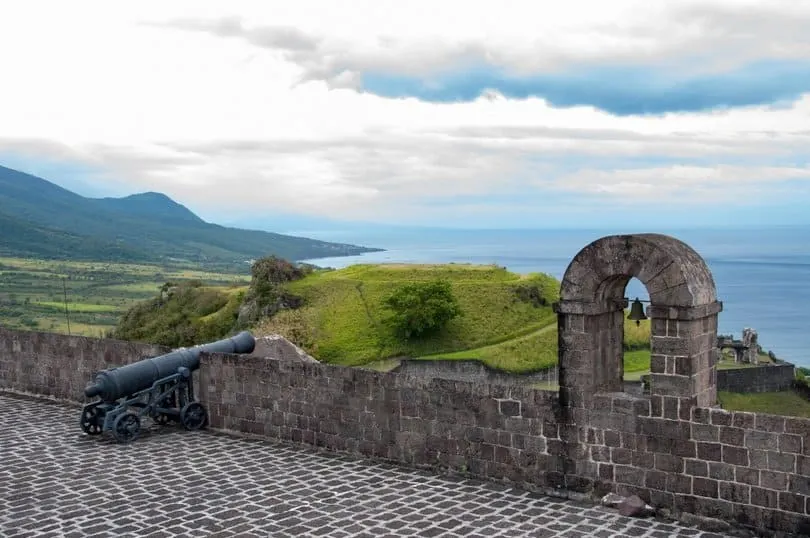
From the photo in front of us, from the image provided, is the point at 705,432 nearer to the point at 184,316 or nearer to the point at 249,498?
the point at 249,498

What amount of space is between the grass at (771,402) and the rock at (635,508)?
4022 centimetres

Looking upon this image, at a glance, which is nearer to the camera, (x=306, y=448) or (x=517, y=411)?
(x=517, y=411)

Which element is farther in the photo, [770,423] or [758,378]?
[758,378]

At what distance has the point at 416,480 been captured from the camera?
9250 mm

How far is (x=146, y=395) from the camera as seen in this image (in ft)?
39.0

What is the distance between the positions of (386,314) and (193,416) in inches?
2220

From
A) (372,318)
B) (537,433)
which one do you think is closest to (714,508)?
(537,433)

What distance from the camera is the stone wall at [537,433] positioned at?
23.8ft

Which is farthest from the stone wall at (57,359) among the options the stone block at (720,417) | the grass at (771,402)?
the grass at (771,402)

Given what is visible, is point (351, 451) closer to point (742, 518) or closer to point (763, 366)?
point (742, 518)

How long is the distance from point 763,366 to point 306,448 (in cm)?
4952

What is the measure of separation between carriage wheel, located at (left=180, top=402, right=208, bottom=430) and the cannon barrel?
568mm

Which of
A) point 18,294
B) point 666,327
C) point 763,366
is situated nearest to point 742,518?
point 666,327

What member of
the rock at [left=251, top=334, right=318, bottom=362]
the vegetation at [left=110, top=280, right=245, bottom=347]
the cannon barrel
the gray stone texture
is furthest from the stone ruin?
the gray stone texture
